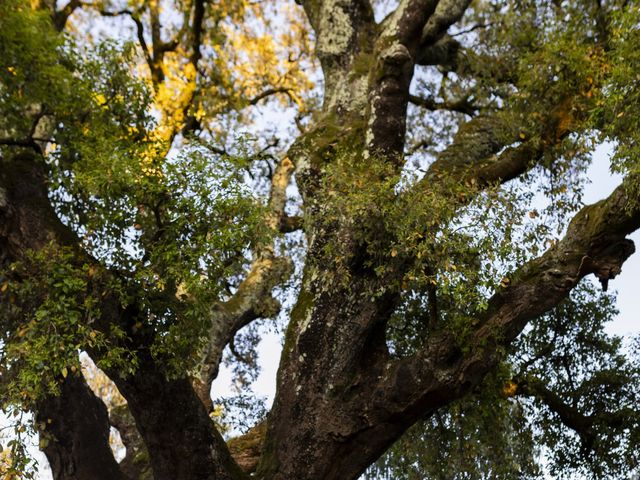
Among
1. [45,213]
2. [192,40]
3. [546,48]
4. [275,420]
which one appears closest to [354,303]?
[275,420]

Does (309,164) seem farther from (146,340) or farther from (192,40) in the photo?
Answer: (192,40)

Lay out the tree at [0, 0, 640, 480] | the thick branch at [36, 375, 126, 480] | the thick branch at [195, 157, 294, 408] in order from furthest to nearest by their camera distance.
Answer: the thick branch at [195, 157, 294, 408]
the thick branch at [36, 375, 126, 480]
the tree at [0, 0, 640, 480]

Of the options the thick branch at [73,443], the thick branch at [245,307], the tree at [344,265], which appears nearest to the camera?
the tree at [344,265]

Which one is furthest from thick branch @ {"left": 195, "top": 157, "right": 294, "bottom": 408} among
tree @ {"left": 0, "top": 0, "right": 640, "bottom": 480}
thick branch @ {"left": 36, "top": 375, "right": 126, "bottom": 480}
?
thick branch @ {"left": 36, "top": 375, "right": 126, "bottom": 480}

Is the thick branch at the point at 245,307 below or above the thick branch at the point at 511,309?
above

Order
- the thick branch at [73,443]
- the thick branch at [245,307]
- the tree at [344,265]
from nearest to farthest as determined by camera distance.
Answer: the tree at [344,265] → the thick branch at [73,443] → the thick branch at [245,307]

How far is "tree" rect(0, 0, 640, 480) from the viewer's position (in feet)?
29.8

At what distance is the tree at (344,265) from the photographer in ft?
29.8

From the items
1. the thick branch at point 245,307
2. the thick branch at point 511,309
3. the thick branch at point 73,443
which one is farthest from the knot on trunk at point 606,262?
the thick branch at point 73,443

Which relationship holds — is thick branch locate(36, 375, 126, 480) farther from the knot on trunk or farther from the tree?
the knot on trunk

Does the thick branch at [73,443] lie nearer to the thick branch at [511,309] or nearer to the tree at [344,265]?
the tree at [344,265]

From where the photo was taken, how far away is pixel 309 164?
36.6 ft

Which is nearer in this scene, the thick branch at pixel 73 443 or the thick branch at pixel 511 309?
the thick branch at pixel 511 309

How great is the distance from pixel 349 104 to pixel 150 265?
15.8 ft
